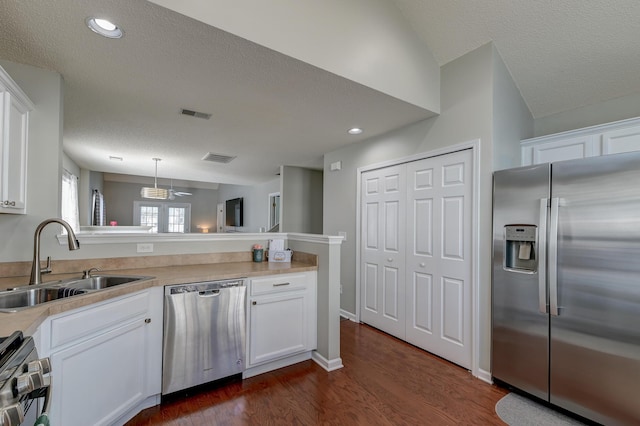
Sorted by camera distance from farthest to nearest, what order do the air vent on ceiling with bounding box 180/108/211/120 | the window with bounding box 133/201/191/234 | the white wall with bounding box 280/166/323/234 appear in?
the window with bounding box 133/201/191/234 < the white wall with bounding box 280/166/323/234 < the air vent on ceiling with bounding box 180/108/211/120

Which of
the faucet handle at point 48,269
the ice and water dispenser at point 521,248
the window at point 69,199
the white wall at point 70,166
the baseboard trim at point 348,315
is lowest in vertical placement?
the baseboard trim at point 348,315

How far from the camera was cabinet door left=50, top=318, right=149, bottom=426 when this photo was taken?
1.44 m

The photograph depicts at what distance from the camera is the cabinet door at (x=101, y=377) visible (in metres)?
1.44

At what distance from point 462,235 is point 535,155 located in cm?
97

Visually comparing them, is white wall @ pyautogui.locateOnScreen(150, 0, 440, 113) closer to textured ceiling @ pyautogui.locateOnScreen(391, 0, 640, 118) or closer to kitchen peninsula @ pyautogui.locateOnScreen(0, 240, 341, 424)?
textured ceiling @ pyautogui.locateOnScreen(391, 0, 640, 118)

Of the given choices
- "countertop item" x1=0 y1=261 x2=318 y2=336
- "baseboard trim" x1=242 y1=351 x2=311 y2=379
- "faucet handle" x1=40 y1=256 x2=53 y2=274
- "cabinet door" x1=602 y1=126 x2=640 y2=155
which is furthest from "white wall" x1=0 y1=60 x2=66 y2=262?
"cabinet door" x1=602 y1=126 x2=640 y2=155

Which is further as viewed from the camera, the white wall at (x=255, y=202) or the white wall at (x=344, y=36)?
the white wall at (x=255, y=202)

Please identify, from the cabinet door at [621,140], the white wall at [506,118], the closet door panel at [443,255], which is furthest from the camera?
→ the closet door panel at [443,255]

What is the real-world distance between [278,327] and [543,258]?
6.73ft

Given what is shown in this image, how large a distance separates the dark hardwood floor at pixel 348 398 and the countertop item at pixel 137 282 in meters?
0.85

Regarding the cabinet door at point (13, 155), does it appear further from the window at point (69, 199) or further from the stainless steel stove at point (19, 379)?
the window at point (69, 199)

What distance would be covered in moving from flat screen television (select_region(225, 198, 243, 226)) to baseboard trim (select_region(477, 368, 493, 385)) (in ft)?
24.1

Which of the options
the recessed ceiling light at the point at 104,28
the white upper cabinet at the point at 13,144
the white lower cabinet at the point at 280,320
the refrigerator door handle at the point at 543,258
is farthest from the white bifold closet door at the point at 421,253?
the white upper cabinet at the point at 13,144

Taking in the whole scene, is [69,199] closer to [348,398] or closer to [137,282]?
[137,282]
